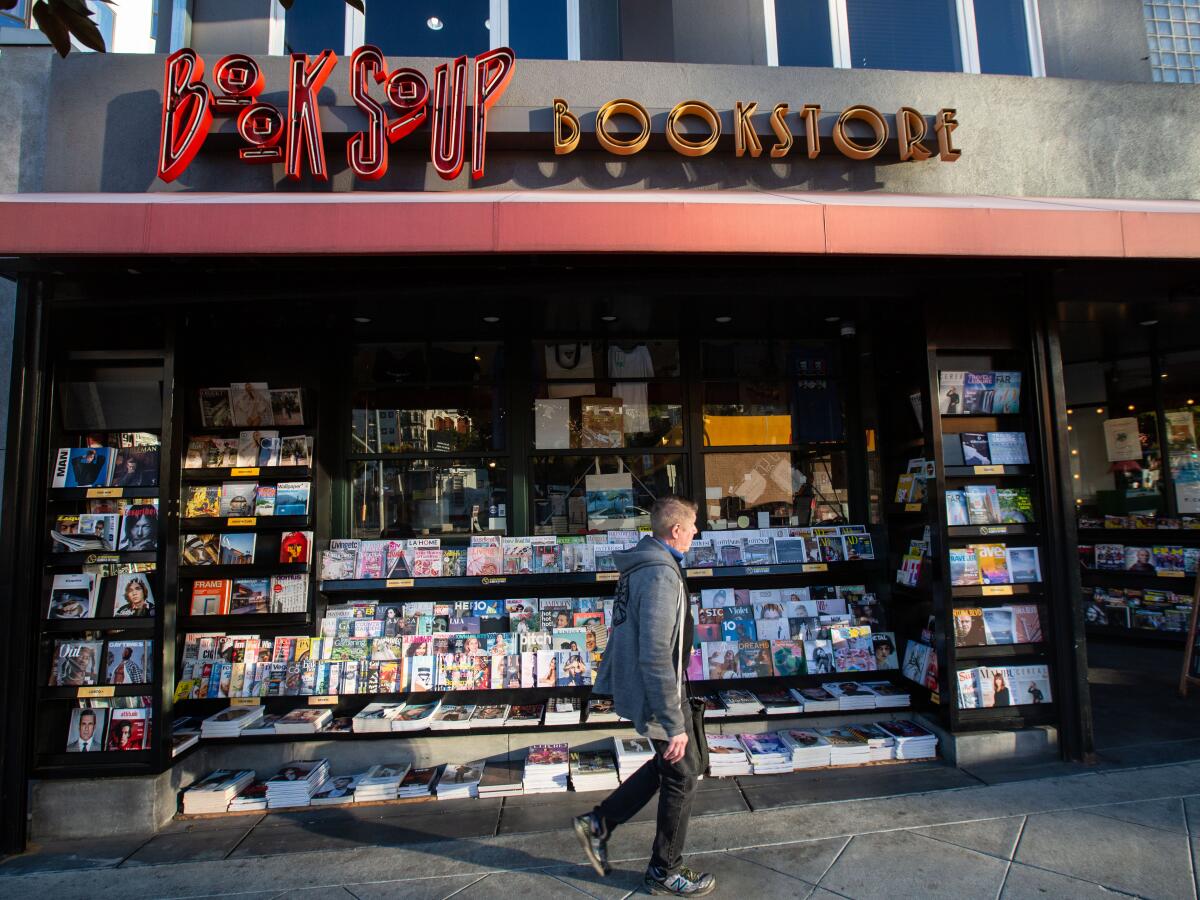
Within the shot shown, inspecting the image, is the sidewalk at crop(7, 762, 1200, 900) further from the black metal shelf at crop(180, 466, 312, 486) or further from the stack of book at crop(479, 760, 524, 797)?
the black metal shelf at crop(180, 466, 312, 486)

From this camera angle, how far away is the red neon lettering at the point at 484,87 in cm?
464

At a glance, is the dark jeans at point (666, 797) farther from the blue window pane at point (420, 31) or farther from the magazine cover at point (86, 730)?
the blue window pane at point (420, 31)

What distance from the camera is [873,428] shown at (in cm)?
551

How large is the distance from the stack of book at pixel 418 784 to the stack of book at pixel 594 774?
94 centimetres

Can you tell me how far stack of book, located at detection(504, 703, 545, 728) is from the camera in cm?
465

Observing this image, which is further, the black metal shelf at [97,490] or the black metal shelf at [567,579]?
the black metal shelf at [567,579]

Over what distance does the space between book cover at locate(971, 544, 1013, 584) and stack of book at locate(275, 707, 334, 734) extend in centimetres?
479

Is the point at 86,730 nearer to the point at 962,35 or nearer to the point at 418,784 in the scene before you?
the point at 418,784

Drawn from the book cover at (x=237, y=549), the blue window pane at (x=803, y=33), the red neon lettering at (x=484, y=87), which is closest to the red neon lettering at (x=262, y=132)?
the red neon lettering at (x=484, y=87)

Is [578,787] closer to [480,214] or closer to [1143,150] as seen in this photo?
[480,214]

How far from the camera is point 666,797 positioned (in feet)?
10.1

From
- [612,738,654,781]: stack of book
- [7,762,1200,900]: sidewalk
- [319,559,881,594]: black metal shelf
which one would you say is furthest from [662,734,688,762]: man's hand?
[319,559,881,594]: black metal shelf

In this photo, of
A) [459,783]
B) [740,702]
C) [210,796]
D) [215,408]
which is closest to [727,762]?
[740,702]

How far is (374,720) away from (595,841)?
2086 millimetres
